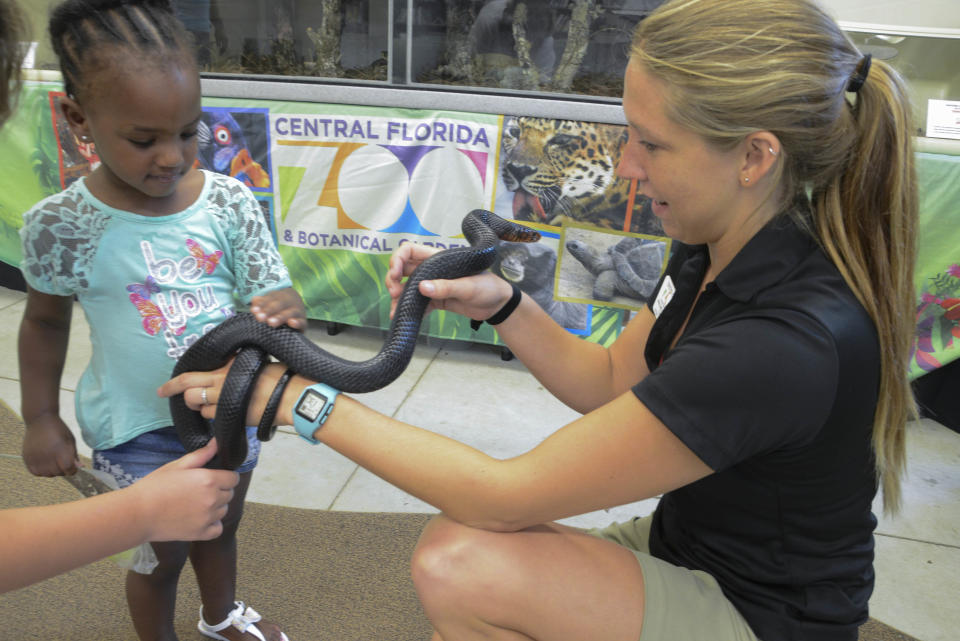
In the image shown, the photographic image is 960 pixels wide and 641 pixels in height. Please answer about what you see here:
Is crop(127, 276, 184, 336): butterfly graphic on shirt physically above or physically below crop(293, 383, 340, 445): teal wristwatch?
above

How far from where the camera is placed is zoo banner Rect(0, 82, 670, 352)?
3.04m

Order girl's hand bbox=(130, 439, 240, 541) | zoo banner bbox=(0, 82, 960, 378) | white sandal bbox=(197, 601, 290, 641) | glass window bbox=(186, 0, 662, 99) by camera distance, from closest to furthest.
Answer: girl's hand bbox=(130, 439, 240, 541)
white sandal bbox=(197, 601, 290, 641)
zoo banner bbox=(0, 82, 960, 378)
glass window bbox=(186, 0, 662, 99)

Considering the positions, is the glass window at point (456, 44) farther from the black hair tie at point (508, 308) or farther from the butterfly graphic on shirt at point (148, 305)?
the butterfly graphic on shirt at point (148, 305)

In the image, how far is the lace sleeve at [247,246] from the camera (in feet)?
4.83

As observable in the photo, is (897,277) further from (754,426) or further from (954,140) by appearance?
(954,140)

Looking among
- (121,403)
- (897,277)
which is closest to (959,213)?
(897,277)

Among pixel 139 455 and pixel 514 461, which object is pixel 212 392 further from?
pixel 514 461

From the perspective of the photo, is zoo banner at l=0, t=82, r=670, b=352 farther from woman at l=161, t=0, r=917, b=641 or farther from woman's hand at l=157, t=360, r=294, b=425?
woman's hand at l=157, t=360, r=294, b=425

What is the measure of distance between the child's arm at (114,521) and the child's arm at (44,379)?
1.24 ft

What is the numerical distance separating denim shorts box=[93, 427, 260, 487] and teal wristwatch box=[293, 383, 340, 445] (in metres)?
0.23

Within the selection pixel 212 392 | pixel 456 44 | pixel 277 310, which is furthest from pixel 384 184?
pixel 212 392

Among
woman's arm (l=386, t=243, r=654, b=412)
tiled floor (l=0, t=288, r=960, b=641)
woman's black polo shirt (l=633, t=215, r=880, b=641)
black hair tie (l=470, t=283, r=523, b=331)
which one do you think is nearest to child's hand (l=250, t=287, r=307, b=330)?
woman's arm (l=386, t=243, r=654, b=412)

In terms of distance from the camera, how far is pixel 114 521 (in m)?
1.09

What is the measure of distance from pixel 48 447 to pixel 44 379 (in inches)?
5.5
